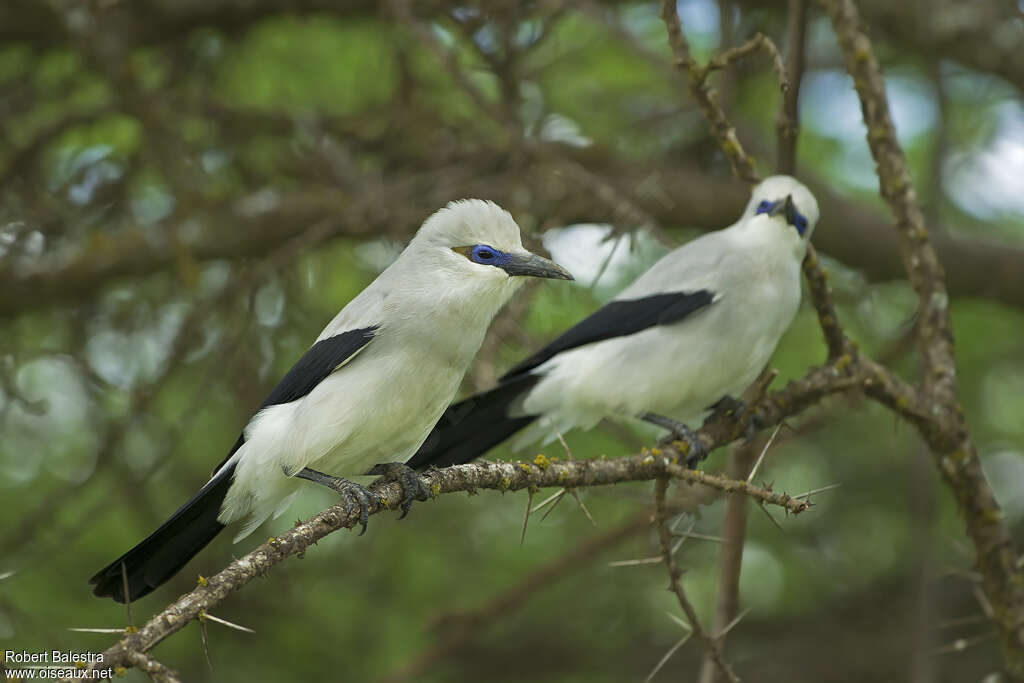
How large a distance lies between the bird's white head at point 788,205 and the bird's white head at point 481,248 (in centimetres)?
191

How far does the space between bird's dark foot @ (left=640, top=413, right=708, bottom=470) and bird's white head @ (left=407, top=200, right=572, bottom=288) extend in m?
1.22

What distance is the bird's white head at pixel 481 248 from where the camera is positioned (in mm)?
3847

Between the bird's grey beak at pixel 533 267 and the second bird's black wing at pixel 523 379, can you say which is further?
the second bird's black wing at pixel 523 379

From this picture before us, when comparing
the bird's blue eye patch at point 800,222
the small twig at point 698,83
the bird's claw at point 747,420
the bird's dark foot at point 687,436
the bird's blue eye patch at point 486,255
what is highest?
the small twig at point 698,83

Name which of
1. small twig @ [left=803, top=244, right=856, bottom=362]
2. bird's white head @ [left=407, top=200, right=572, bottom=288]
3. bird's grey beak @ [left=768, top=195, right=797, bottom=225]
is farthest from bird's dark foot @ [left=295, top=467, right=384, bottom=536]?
bird's grey beak @ [left=768, top=195, right=797, bottom=225]

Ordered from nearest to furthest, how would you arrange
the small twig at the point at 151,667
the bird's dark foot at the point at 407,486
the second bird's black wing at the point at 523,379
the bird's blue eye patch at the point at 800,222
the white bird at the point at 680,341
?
the small twig at the point at 151,667 → the bird's dark foot at the point at 407,486 → the second bird's black wing at the point at 523,379 → the white bird at the point at 680,341 → the bird's blue eye patch at the point at 800,222

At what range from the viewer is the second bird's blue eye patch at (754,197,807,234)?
5414 mm

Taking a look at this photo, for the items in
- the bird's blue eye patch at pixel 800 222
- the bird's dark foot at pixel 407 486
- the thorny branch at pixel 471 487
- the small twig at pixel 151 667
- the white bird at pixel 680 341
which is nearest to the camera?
the small twig at pixel 151 667

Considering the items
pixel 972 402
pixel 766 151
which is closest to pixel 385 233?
pixel 766 151

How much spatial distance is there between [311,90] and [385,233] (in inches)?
96.9

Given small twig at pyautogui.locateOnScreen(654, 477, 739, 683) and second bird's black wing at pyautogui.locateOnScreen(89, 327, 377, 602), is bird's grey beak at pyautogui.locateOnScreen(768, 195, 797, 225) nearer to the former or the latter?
small twig at pyautogui.locateOnScreen(654, 477, 739, 683)

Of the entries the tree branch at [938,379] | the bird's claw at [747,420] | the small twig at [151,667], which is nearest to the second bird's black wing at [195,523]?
the small twig at [151,667]

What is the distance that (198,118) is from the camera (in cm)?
655

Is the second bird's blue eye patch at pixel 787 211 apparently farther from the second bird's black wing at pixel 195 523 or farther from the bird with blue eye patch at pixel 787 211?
the second bird's black wing at pixel 195 523
